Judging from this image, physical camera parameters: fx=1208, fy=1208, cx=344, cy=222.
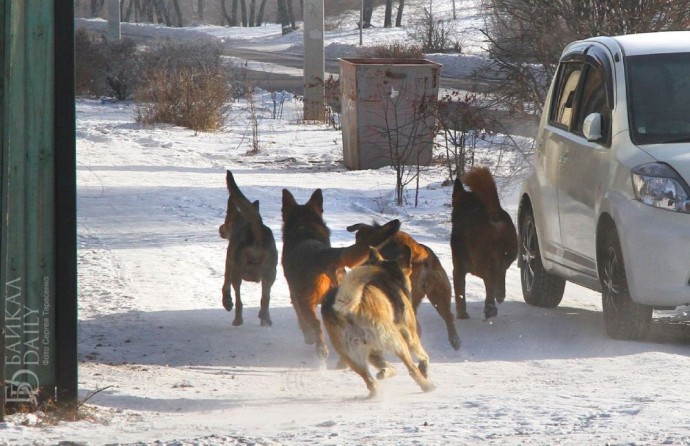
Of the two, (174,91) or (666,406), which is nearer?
(666,406)

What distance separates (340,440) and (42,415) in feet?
4.97

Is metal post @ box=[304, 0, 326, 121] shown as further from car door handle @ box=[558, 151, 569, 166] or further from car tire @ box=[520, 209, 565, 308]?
car door handle @ box=[558, 151, 569, 166]

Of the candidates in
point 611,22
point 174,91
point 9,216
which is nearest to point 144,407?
point 9,216

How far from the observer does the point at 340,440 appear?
4906 millimetres

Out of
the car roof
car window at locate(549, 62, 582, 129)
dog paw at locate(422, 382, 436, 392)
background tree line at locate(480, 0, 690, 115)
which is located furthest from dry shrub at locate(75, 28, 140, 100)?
dog paw at locate(422, 382, 436, 392)

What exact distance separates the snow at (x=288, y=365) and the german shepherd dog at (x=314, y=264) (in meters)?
0.27

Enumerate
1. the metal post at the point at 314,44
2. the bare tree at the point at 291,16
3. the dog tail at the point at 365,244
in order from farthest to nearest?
1. the bare tree at the point at 291,16
2. the metal post at the point at 314,44
3. the dog tail at the point at 365,244

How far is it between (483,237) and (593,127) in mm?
1264

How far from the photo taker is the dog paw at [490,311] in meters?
8.49

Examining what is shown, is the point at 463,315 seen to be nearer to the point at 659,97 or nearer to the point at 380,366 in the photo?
the point at 659,97

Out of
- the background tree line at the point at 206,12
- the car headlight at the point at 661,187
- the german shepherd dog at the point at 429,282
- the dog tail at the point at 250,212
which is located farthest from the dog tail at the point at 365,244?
the background tree line at the point at 206,12

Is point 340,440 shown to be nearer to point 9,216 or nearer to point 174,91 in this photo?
point 9,216

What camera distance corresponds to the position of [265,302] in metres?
8.32

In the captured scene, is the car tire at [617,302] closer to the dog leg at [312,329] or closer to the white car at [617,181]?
the white car at [617,181]
